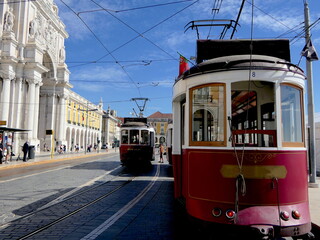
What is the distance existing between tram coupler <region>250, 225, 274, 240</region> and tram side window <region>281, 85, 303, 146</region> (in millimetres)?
1180

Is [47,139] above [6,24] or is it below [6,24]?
below

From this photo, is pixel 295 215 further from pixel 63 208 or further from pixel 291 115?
pixel 63 208

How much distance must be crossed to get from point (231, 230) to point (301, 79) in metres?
2.52

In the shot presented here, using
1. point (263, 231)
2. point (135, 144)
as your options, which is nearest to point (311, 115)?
point (263, 231)

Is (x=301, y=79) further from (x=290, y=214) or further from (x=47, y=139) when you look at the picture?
(x=47, y=139)

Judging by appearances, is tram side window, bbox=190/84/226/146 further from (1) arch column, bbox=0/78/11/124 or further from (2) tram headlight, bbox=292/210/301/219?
(1) arch column, bbox=0/78/11/124

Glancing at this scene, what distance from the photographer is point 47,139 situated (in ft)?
135

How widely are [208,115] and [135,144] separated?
1163 centimetres

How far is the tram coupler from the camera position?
3.44 metres

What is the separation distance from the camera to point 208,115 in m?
4.19

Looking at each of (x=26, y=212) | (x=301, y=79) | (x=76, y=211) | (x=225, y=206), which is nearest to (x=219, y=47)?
(x=301, y=79)

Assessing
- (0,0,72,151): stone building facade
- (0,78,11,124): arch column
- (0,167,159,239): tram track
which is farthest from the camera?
(0,0,72,151): stone building facade

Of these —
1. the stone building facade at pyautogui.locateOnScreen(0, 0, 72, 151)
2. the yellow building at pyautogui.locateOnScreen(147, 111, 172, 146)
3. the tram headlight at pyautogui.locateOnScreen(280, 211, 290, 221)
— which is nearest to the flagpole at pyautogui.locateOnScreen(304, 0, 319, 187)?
the tram headlight at pyautogui.locateOnScreen(280, 211, 290, 221)

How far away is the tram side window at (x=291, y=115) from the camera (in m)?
3.94
